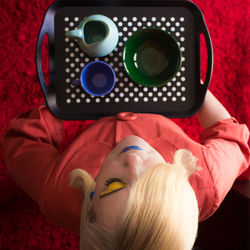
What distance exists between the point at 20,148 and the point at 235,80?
843 millimetres

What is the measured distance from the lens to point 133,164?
1.63 feet

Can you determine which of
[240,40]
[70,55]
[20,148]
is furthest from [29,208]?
[240,40]

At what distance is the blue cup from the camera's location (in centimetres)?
74

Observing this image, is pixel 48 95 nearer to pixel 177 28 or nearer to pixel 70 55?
pixel 70 55

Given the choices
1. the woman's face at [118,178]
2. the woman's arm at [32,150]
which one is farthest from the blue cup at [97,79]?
the woman's face at [118,178]

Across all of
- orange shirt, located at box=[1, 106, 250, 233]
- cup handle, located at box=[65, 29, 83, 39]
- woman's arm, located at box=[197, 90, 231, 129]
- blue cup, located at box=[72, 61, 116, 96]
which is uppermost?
cup handle, located at box=[65, 29, 83, 39]

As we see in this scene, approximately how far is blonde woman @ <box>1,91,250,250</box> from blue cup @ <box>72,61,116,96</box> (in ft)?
0.28

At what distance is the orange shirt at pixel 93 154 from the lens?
68 centimetres

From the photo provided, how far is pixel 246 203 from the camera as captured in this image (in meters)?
0.88

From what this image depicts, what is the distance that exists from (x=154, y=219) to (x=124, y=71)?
423 millimetres

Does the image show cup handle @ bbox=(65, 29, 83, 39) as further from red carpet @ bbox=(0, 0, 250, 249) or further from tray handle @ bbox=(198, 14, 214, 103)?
red carpet @ bbox=(0, 0, 250, 249)

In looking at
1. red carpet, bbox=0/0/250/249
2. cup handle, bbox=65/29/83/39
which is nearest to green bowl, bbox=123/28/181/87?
cup handle, bbox=65/29/83/39

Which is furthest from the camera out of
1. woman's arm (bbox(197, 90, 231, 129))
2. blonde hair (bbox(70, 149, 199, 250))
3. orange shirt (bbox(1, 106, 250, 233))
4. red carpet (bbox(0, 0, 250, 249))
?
red carpet (bbox(0, 0, 250, 249))

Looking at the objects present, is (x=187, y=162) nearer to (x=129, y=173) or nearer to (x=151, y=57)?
(x=129, y=173)
